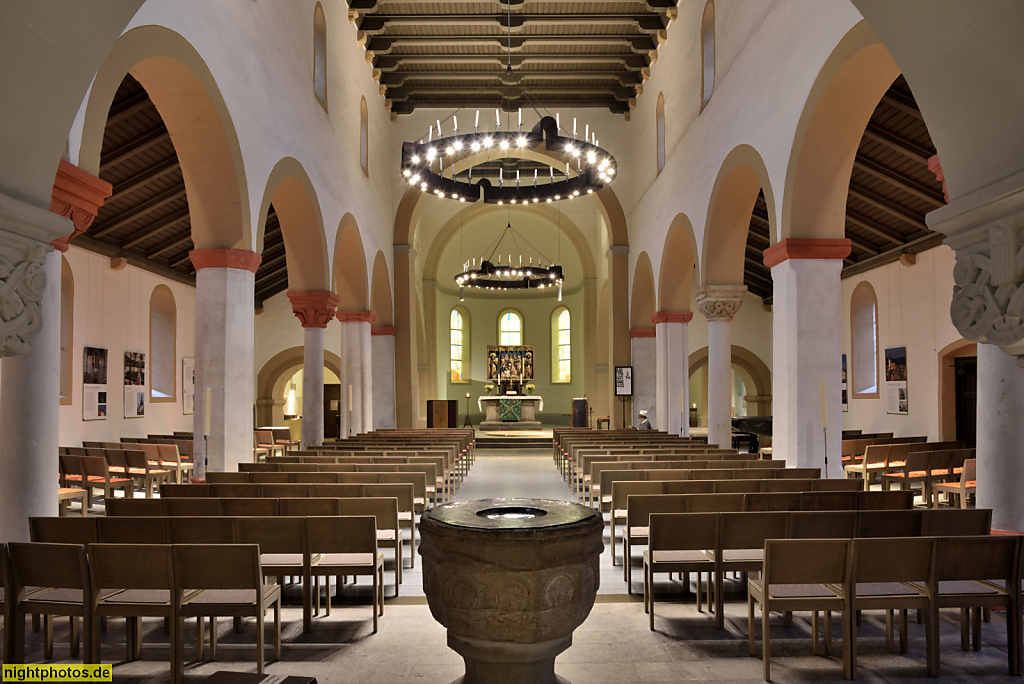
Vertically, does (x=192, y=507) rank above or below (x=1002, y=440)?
below

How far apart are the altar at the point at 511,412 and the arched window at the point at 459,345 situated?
4916 millimetres

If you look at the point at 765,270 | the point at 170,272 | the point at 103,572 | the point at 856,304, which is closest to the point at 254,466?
the point at 103,572

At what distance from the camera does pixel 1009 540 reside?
3.56 m

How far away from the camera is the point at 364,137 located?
15.6m

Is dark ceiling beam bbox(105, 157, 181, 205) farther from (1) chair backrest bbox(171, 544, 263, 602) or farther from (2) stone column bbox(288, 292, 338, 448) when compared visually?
(1) chair backrest bbox(171, 544, 263, 602)

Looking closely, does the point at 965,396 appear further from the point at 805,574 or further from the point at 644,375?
the point at 805,574

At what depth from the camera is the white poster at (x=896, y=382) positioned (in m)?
14.2

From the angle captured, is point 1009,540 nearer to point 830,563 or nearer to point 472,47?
point 830,563

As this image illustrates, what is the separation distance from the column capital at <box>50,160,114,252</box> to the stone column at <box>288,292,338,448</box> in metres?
7.08

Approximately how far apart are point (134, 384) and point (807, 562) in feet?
46.4

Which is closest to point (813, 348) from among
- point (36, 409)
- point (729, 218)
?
point (729, 218)

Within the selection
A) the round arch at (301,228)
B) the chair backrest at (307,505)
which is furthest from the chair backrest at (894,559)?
the round arch at (301,228)

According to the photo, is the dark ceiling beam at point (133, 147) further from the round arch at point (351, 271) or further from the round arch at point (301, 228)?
the round arch at point (351, 271)

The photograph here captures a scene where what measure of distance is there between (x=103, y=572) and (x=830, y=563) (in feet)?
11.5
